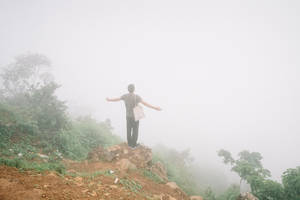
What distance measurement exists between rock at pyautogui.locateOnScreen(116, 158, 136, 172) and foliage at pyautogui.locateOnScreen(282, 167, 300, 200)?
5.54 meters

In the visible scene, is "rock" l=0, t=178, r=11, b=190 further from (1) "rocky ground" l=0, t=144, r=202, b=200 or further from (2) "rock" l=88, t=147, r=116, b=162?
(2) "rock" l=88, t=147, r=116, b=162

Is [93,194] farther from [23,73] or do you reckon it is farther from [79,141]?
[23,73]

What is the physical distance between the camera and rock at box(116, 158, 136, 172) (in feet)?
18.2

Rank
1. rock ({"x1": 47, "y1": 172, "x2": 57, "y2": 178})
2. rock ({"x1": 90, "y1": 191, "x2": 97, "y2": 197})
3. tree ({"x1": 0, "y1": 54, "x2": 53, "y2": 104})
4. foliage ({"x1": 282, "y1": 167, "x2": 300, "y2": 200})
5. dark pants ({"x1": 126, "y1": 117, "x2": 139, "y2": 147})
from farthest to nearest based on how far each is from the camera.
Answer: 1. tree ({"x1": 0, "y1": 54, "x2": 53, "y2": 104})
2. dark pants ({"x1": 126, "y1": 117, "x2": 139, "y2": 147})
3. foliage ({"x1": 282, "y1": 167, "x2": 300, "y2": 200})
4. rock ({"x1": 47, "y1": 172, "x2": 57, "y2": 178})
5. rock ({"x1": 90, "y1": 191, "x2": 97, "y2": 197})

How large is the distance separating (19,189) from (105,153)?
3830mm

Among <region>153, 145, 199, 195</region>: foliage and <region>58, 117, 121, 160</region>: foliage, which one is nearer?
<region>58, 117, 121, 160</region>: foliage

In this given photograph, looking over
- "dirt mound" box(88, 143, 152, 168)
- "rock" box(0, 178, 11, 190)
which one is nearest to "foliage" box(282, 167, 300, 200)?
"dirt mound" box(88, 143, 152, 168)

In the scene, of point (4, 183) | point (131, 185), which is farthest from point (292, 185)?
point (4, 183)

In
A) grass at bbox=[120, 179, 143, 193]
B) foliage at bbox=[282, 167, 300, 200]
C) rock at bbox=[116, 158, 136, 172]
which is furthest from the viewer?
rock at bbox=[116, 158, 136, 172]

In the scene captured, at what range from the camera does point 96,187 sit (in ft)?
11.8

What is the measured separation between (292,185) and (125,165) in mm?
5905

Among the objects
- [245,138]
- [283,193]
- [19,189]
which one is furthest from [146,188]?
[245,138]

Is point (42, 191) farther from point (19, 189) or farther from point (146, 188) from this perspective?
point (146, 188)

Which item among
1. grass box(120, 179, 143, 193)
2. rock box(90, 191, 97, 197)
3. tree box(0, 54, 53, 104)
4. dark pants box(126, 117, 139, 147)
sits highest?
tree box(0, 54, 53, 104)
